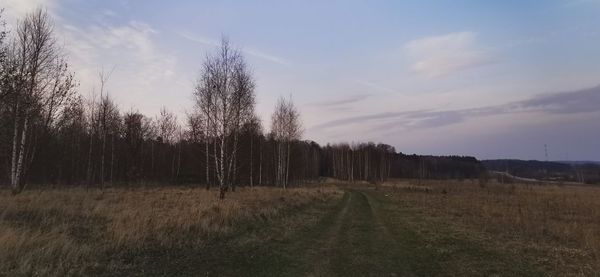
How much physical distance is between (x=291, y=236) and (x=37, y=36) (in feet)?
67.3

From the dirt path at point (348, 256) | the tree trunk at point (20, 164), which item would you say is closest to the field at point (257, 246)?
→ the dirt path at point (348, 256)

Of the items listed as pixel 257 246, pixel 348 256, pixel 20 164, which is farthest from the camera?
pixel 20 164

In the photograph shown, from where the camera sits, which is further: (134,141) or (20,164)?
(134,141)

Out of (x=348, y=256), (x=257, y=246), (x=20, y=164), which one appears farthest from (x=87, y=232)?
(x=20, y=164)

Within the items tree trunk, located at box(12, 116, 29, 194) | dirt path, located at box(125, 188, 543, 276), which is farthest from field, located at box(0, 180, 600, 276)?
tree trunk, located at box(12, 116, 29, 194)

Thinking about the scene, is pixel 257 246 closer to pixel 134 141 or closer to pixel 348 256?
pixel 348 256

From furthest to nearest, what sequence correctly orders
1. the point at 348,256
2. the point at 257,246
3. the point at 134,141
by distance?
1. the point at 134,141
2. the point at 257,246
3. the point at 348,256

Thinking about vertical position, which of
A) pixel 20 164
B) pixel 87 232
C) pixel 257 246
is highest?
pixel 20 164

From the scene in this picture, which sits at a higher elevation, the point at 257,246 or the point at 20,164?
the point at 20,164

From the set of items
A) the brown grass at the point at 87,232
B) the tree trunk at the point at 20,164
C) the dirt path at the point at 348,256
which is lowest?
the dirt path at the point at 348,256

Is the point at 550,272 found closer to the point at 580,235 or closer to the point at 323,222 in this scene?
the point at 580,235

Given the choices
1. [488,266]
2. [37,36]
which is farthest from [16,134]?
[488,266]

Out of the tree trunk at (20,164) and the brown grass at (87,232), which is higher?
the tree trunk at (20,164)

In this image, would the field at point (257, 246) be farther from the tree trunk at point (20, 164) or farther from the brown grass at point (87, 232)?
the tree trunk at point (20, 164)
